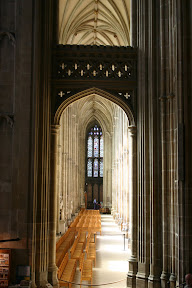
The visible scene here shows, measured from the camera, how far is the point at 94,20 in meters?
25.7

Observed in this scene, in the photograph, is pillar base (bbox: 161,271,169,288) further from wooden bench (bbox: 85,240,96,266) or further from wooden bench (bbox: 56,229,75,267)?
wooden bench (bbox: 56,229,75,267)

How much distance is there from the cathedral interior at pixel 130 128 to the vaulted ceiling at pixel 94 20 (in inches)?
373

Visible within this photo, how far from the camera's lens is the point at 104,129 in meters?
46.5

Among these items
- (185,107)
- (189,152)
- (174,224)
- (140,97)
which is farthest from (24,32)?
(174,224)

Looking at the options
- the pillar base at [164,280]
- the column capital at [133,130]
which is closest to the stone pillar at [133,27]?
the column capital at [133,130]

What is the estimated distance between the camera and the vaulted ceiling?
22.3 meters

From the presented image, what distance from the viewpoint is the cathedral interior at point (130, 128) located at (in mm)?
9148

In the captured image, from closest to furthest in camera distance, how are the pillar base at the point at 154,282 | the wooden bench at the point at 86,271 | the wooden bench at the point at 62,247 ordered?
the pillar base at the point at 154,282
the wooden bench at the point at 86,271
the wooden bench at the point at 62,247

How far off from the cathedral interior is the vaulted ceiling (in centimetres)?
947

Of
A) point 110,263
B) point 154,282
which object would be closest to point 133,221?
point 154,282

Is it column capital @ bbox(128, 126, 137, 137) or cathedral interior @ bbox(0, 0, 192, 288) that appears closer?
cathedral interior @ bbox(0, 0, 192, 288)

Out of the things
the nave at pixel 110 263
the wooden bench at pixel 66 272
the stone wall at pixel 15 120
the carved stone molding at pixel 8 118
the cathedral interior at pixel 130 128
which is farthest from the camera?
the nave at pixel 110 263

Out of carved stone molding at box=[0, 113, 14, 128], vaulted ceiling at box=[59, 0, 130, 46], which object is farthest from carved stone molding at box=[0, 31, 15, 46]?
vaulted ceiling at box=[59, 0, 130, 46]

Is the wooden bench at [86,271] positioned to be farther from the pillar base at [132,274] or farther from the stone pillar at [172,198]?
the stone pillar at [172,198]
